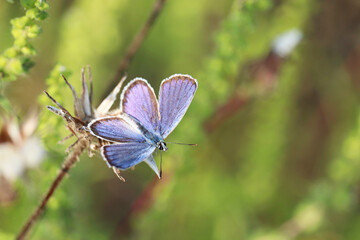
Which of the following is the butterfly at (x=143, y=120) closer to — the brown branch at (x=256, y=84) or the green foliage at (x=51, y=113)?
the green foliage at (x=51, y=113)

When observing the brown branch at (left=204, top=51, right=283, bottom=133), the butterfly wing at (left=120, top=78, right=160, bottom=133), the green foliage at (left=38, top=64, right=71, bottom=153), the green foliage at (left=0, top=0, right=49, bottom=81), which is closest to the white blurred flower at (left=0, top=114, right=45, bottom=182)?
the green foliage at (left=38, top=64, right=71, bottom=153)

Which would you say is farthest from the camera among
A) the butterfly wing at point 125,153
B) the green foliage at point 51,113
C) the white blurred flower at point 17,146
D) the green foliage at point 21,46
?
the white blurred flower at point 17,146

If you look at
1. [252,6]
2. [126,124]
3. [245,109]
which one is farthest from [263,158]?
[126,124]

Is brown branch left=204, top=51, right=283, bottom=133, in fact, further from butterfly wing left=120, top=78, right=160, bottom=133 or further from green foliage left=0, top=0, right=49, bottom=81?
green foliage left=0, top=0, right=49, bottom=81

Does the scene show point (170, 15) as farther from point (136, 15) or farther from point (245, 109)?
point (245, 109)

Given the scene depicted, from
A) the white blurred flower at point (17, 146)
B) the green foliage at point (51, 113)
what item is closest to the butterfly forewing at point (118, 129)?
the green foliage at point (51, 113)

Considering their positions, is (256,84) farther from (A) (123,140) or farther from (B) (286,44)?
(A) (123,140)
